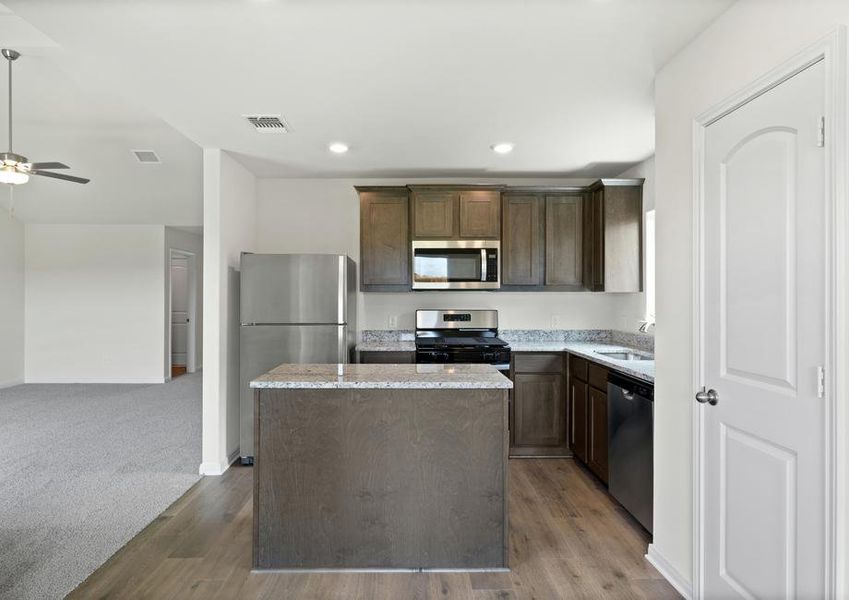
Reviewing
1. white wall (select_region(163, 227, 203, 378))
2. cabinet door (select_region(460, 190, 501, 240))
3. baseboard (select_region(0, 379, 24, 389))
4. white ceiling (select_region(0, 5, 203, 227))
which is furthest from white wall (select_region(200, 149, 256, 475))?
baseboard (select_region(0, 379, 24, 389))

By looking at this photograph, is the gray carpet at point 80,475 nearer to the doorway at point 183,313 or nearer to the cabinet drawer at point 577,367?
the doorway at point 183,313

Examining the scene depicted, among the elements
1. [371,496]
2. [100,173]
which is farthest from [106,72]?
[100,173]

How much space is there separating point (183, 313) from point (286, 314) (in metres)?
5.93

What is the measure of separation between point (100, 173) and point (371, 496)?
18.3 ft

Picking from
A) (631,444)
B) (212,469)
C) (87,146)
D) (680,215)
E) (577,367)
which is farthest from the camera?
(87,146)

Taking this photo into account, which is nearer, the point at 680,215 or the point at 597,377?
the point at 680,215

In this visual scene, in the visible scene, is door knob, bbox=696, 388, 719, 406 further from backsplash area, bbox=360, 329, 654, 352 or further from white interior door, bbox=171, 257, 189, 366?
white interior door, bbox=171, 257, 189, 366

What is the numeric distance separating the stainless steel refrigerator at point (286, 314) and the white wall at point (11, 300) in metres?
5.25

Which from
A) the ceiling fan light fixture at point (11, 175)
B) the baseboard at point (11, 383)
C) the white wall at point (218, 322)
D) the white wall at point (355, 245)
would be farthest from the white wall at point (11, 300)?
the white wall at point (218, 322)

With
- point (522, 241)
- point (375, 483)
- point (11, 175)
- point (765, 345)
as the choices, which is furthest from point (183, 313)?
point (765, 345)

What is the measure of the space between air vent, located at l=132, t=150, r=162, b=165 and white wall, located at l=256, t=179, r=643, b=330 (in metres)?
1.78

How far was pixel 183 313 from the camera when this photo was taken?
8.58 meters

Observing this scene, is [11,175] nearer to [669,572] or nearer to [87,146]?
[87,146]

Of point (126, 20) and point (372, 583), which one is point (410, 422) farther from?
point (126, 20)
